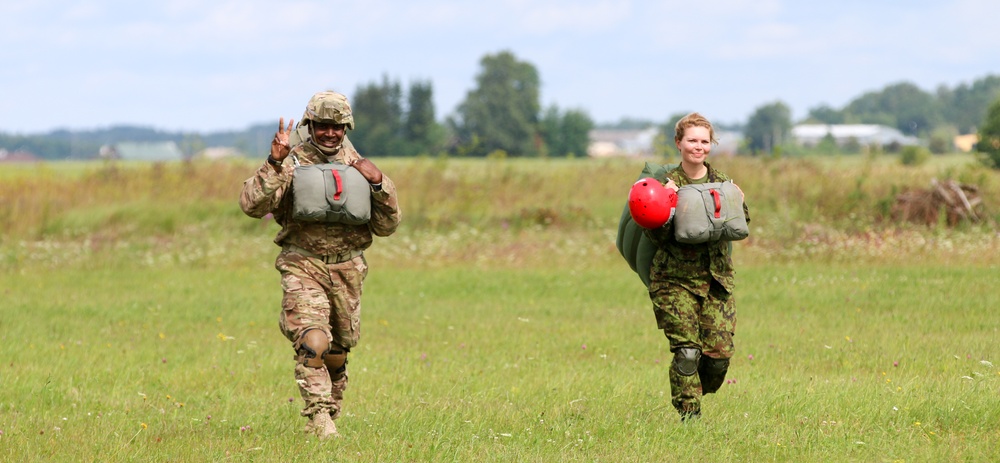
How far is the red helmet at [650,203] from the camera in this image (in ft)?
23.0

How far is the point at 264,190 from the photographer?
685cm

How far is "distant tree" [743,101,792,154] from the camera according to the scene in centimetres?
14338

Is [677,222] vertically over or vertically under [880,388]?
over

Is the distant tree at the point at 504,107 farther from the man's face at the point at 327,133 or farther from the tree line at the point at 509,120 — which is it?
the man's face at the point at 327,133

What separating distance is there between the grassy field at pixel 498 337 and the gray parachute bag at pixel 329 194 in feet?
4.39

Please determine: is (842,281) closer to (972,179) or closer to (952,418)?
(952,418)

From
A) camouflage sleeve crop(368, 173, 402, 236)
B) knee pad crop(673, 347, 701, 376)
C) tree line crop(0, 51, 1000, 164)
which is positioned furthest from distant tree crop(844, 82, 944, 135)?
camouflage sleeve crop(368, 173, 402, 236)

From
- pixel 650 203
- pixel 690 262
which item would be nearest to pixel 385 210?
pixel 650 203

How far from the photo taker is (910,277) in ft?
54.7

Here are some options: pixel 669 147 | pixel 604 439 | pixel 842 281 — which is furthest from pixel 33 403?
pixel 669 147

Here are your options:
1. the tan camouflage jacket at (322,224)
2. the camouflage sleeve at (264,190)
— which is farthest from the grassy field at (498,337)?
the camouflage sleeve at (264,190)

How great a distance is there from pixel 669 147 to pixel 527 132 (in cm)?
7445

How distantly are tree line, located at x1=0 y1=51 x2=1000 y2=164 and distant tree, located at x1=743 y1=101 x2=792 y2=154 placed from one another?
13cm

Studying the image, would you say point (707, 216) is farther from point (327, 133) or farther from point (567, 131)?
point (567, 131)
